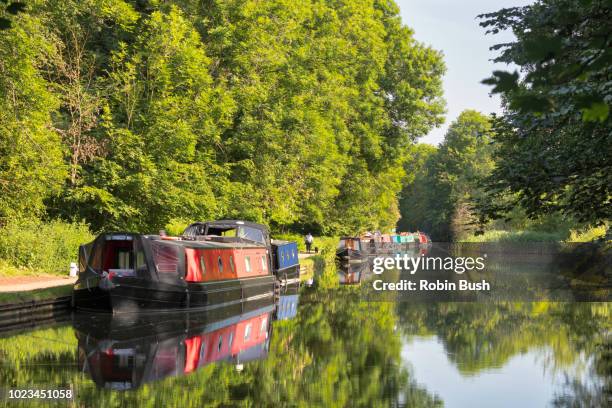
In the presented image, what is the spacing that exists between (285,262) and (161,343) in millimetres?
19225

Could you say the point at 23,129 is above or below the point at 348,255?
above

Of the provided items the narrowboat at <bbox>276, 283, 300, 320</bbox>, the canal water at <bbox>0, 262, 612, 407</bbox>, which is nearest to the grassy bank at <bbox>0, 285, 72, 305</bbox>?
the canal water at <bbox>0, 262, 612, 407</bbox>

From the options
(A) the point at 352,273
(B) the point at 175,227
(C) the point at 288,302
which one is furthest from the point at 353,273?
(C) the point at 288,302

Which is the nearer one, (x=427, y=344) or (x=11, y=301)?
(x=427, y=344)

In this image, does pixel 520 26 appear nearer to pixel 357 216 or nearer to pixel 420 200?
pixel 357 216

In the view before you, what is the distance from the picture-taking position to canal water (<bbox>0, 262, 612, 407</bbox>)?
36.7 feet

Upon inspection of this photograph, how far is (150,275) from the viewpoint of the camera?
21.6 metres

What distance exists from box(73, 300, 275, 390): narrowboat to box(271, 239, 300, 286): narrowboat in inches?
423

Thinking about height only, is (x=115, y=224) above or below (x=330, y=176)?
below

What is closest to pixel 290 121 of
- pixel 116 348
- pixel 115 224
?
pixel 115 224

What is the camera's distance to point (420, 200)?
11969 centimetres

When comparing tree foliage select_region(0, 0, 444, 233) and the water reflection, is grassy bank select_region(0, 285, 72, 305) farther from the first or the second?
tree foliage select_region(0, 0, 444, 233)

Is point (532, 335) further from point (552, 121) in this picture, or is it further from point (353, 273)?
point (353, 273)

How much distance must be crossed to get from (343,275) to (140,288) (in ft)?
74.1
